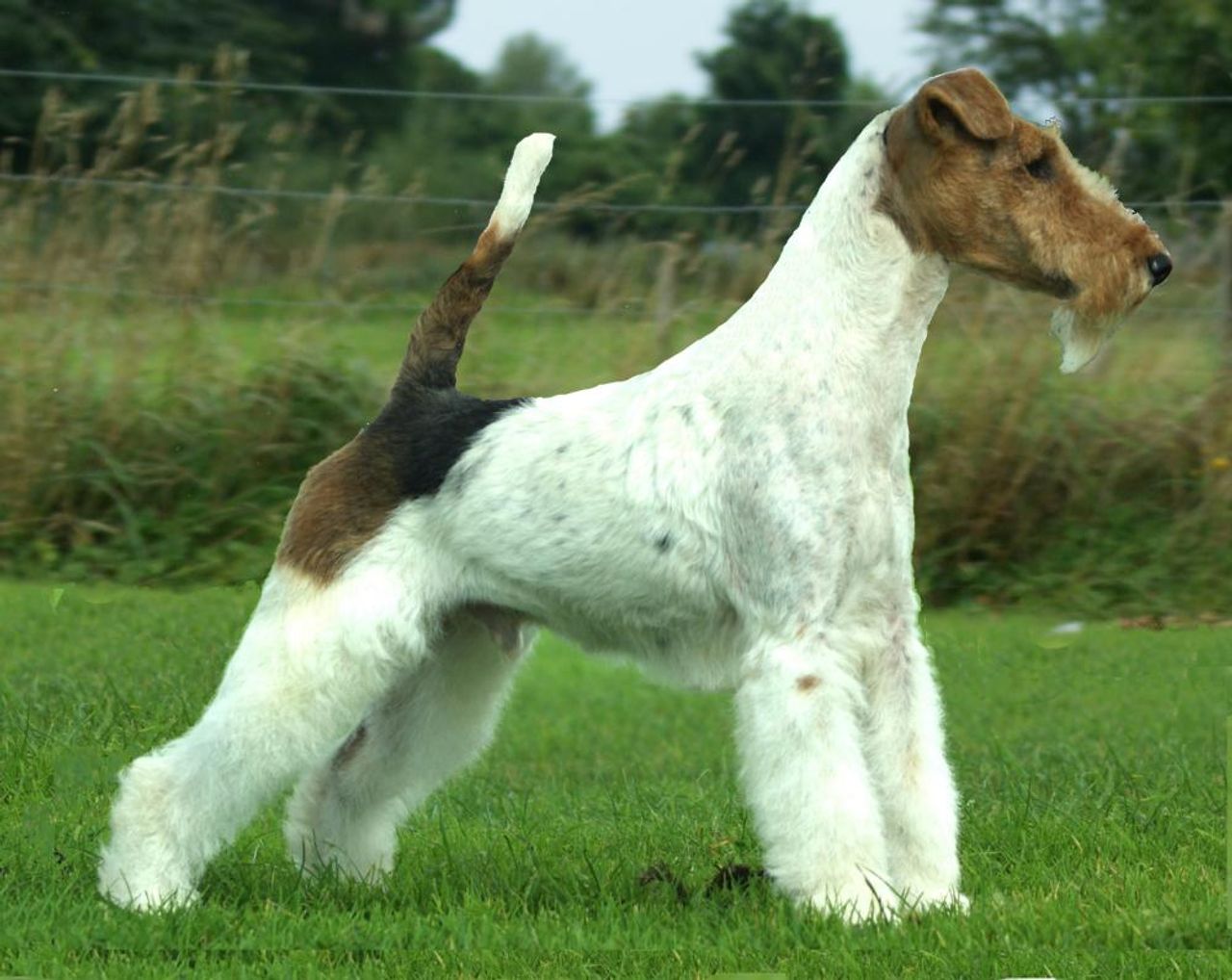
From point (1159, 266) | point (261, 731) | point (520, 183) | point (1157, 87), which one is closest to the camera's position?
point (1159, 266)

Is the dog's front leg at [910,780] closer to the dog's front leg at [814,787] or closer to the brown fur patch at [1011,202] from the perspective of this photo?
the dog's front leg at [814,787]

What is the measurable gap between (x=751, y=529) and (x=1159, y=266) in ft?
3.58

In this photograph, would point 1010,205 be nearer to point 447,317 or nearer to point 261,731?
point 447,317

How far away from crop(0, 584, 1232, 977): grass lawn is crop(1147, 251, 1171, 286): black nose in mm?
1418

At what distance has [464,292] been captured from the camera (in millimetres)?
4504

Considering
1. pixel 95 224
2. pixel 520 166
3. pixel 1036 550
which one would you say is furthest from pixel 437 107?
pixel 520 166

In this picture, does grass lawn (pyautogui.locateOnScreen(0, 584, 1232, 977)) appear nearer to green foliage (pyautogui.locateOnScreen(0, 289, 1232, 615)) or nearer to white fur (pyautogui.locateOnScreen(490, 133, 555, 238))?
green foliage (pyautogui.locateOnScreen(0, 289, 1232, 615))

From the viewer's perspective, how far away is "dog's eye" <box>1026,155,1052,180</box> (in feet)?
13.0

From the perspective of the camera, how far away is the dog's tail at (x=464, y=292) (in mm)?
4496

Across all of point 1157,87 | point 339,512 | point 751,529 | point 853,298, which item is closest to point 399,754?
point 339,512

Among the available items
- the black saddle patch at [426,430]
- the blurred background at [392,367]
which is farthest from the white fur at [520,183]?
the blurred background at [392,367]

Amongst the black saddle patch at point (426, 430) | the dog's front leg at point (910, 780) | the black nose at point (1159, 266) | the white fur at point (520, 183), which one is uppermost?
the black nose at point (1159, 266)

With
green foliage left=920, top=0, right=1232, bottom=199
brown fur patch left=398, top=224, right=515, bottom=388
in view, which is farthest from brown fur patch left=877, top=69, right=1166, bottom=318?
green foliage left=920, top=0, right=1232, bottom=199

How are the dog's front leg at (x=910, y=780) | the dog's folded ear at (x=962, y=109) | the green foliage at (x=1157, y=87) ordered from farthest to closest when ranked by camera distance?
the green foliage at (x=1157, y=87)
the dog's front leg at (x=910, y=780)
the dog's folded ear at (x=962, y=109)
